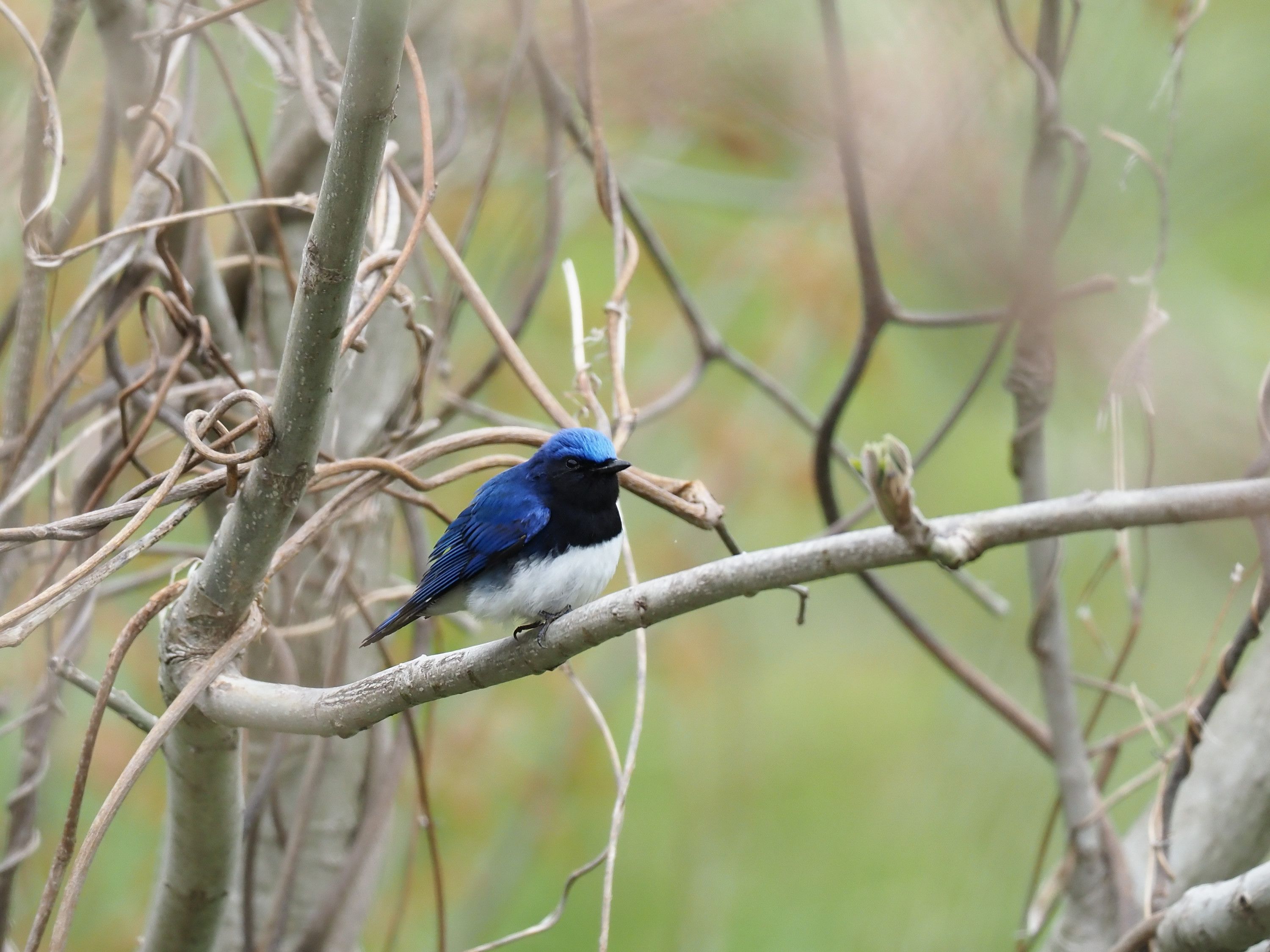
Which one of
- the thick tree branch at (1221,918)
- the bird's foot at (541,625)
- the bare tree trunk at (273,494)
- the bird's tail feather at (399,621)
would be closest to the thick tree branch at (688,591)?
the bird's foot at (541,625)

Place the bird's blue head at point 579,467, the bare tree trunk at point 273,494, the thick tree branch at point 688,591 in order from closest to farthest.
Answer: the thick tree branch at point 688,591
the bare tree trunk at point 273,494
the bird's blue head at point 579,467

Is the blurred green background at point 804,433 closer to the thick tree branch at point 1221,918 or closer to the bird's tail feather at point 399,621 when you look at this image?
the thick tree branch at point 1221,918

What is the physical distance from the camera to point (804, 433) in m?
6.52

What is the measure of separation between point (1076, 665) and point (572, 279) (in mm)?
4682

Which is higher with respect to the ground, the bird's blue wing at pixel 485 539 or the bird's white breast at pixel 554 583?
the bird's blue wing at pixel 485 539

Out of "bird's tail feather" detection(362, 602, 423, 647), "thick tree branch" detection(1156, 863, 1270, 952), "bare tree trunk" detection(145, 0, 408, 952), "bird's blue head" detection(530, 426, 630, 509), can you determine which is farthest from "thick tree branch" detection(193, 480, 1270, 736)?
"thick tree branch" detection(1156, 863, 1270, 952)

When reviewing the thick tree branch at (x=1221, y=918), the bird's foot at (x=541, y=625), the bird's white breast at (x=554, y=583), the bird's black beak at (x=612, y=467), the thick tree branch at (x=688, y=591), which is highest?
the bird's black beak at (x=612, y=467)

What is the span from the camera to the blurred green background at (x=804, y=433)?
6.39ft

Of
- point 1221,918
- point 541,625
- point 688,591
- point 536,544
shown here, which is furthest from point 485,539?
point 1221,918

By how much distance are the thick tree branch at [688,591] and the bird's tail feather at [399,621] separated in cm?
70

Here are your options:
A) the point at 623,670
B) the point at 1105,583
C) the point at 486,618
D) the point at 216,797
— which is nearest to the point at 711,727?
the point at 623,670

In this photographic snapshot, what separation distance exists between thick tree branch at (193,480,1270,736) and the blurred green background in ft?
0.20

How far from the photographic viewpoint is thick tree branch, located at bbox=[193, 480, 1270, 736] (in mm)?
1303

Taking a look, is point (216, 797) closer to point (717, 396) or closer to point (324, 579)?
point (324, 579)
